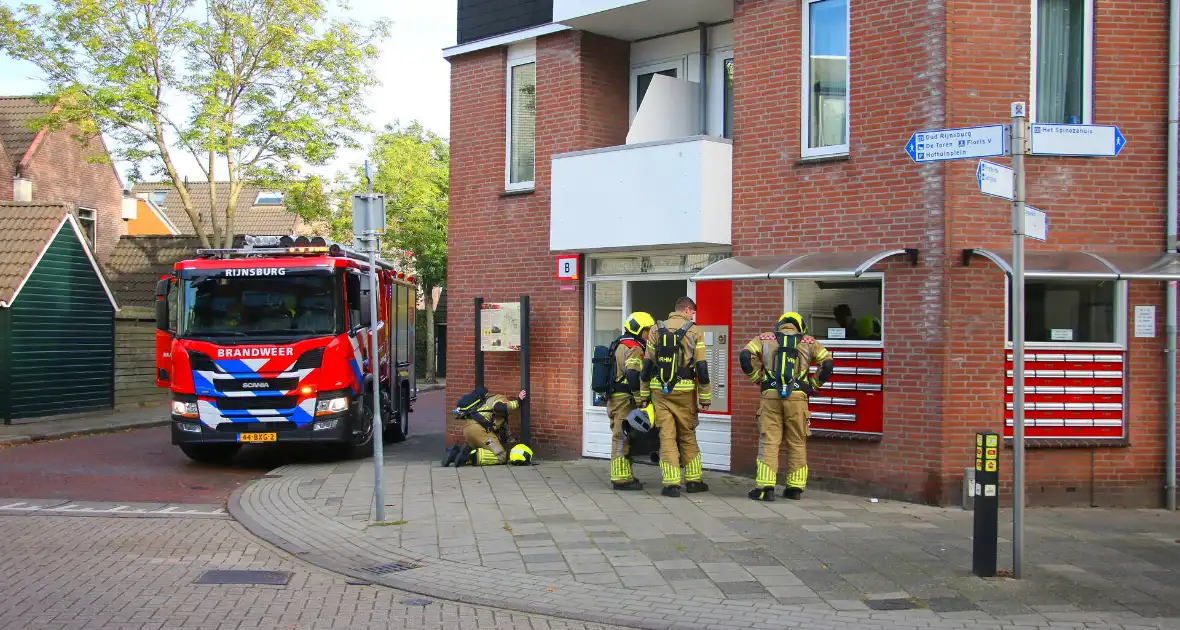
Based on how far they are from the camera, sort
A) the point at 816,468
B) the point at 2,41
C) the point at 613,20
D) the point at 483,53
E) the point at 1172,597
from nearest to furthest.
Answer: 1. the point at 1172,597
2. the point at 816,468
3. the point at 613,20
4. the point at 483,53
5. the point at 2,41

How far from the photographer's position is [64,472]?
45.7 ft

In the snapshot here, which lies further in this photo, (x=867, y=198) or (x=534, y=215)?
(x=534, y=215)

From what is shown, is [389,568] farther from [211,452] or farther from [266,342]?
[211,452]

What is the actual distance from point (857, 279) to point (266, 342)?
718 centimetres

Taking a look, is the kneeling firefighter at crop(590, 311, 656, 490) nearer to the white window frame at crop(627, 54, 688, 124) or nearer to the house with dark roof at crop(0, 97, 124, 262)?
the white window frame at crop(627, 54, 688, 124)

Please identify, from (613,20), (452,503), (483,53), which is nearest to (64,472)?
(452,503)

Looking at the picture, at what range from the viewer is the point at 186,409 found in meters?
13.7

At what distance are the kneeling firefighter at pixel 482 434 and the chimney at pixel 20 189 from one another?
2190cm

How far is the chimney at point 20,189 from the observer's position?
29.7 meters

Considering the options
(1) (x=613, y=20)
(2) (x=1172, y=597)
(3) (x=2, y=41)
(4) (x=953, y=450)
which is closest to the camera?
(2) (x=1172, y=597)

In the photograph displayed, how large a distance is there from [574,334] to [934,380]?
490cm

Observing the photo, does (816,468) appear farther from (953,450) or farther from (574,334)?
(574,334)

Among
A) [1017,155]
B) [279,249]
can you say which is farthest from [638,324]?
[279,249]

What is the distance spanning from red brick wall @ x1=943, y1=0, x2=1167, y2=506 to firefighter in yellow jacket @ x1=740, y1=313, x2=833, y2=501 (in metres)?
1.32
